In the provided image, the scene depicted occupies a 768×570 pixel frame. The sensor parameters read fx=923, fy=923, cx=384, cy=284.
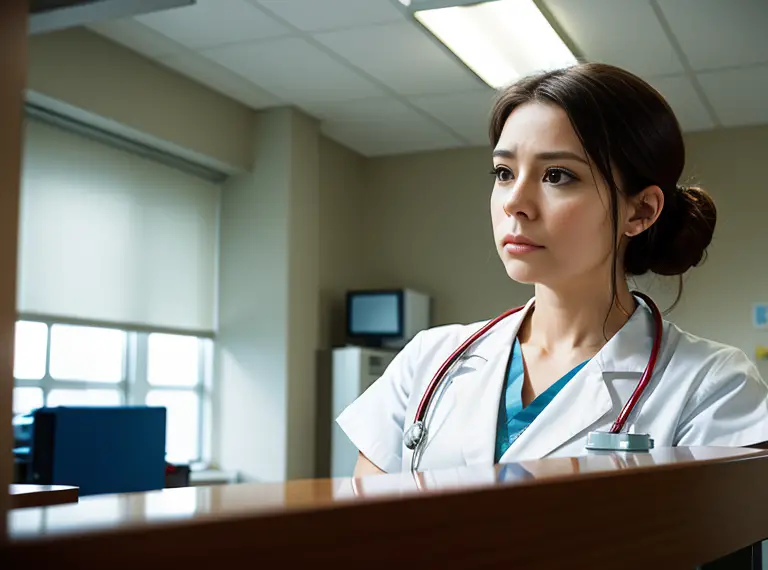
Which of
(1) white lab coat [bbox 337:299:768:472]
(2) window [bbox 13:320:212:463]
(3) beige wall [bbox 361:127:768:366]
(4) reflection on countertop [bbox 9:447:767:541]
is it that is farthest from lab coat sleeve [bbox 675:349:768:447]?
(3) beige wall [bbox 361:127:768:366]

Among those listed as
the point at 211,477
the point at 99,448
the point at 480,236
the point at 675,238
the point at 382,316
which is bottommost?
the point at 211,477

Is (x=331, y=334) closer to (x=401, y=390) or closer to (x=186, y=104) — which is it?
(x=186, y=104)

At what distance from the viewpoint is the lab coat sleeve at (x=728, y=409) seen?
3.30ft

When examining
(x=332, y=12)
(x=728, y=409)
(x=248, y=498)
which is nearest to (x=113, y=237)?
(x=332, y=12)

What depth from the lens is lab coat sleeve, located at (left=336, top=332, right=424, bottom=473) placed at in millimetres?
1257

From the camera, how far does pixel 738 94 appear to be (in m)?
4.55

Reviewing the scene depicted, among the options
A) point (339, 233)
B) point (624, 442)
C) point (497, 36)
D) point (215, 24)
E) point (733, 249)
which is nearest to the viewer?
point (624, 442)

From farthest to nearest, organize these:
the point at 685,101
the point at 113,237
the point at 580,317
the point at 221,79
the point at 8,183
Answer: the point at 685,101, the point at 221,79, the point at 113,237, the point at 580,317, the point at 8,183

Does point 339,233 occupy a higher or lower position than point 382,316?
higher

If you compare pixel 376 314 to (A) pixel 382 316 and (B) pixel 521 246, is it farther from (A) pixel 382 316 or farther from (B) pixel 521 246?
(B) pixel 521 246

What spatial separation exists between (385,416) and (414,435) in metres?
0.09

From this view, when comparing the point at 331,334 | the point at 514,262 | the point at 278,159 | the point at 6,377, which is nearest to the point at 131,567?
the point at 6,377

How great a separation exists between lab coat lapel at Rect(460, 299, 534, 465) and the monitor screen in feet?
12.5

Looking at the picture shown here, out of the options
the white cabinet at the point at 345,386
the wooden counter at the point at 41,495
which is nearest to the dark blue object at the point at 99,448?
the white cabinet at the point at 345,386
